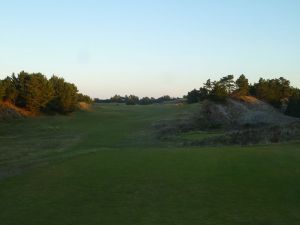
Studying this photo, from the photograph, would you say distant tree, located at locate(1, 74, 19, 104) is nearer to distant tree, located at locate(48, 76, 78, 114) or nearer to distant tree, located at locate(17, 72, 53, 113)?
distant tree, located at locate(17, 72, 53, 113)

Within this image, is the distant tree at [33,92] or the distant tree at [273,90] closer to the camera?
the distant tree at [33,92]

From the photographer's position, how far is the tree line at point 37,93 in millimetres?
64812

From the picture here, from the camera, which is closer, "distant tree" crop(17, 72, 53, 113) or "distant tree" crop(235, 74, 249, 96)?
Answer: "distant tree" crop(17, 72, 53, 113)

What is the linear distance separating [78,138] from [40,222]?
111 ft

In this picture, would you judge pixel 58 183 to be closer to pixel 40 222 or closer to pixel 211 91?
pixel 40 222

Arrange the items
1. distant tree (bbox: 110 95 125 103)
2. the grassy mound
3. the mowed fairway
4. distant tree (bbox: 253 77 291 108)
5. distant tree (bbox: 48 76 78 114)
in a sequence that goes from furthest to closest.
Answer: distant tree (bbox: 110 95 125 103), distant tree (bbox: 253 77 291 108), distant tree (bbox: 48 76 78 114), the grassy mound, the mowed fairway

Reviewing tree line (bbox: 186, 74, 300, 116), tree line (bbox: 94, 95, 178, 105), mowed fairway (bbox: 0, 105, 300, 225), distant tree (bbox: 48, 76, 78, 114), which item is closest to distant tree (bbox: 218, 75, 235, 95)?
tree line (bbox: 186, 74, 300, 116)

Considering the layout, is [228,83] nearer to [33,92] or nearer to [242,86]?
[242,86]

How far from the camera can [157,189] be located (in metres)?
18.0

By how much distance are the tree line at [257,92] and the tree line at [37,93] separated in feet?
64.8

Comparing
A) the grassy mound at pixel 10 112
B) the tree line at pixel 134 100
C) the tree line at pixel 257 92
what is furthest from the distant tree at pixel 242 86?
the tree line at pixel 134 100

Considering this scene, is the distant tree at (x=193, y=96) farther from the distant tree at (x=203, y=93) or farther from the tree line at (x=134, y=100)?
the tree line at (x=134, y=100)

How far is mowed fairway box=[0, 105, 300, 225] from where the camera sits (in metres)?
14.3

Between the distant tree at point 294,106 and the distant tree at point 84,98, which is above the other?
the distant tree at point 84,98
